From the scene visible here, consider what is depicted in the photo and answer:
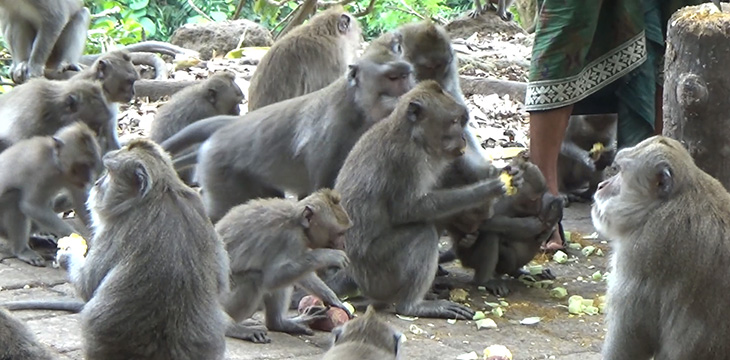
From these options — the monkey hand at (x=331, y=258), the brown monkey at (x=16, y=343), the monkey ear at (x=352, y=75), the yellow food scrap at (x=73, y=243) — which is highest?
the monkey ear at (x=352, y=75)

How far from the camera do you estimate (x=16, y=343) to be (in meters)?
4.05

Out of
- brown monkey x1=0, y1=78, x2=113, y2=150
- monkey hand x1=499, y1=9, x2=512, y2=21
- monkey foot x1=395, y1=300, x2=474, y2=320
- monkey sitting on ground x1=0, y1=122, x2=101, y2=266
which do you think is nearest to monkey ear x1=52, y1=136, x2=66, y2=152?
monkey sitting on ground x1=0, y1=122, x2=101, y2=266

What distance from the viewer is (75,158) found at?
664 cm

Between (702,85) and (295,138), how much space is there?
2.21 meters

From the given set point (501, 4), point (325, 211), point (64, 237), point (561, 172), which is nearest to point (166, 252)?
point (325, 211)

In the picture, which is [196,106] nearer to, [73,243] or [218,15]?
[73,243]

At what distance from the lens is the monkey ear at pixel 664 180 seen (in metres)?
4.44

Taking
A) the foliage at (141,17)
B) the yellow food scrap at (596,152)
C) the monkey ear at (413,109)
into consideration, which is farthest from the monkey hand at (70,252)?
the foliage at (141,17)

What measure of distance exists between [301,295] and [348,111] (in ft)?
3.63

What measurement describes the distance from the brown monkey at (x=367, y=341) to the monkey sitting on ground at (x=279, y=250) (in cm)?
117

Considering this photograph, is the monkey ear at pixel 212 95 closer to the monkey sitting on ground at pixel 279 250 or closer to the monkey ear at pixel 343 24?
the monkey ear at pixel 343 24

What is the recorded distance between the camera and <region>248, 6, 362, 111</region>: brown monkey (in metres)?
8.21

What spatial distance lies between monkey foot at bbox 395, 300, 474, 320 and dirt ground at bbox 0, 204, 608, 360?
0.05 metres

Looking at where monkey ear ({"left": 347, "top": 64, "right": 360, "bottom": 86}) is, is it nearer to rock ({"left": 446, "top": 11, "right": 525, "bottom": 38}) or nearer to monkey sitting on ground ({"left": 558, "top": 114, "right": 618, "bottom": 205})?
monkey sitting on ground ({"left": 558, "top": 114, "right": 618, "bottom": 205})
